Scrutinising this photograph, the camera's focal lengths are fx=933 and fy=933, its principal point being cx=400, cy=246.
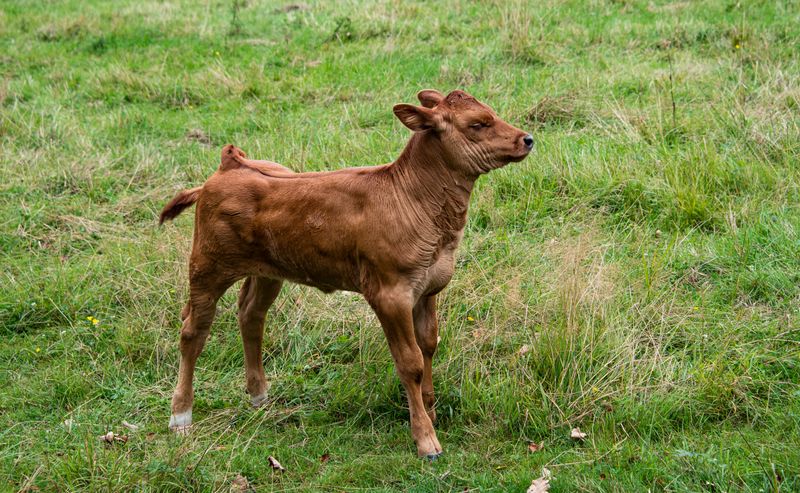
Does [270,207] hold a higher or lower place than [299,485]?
higher

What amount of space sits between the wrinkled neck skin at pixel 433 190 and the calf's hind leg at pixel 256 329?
4.06 feet

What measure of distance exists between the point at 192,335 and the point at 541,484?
2.38 metres

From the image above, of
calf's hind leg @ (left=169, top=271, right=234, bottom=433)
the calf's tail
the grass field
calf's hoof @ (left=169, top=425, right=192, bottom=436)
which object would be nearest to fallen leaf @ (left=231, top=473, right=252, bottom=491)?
the grass field

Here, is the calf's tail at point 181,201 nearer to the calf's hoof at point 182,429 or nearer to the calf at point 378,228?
the calf at point 378,228

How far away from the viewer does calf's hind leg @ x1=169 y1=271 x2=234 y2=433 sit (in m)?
5.75

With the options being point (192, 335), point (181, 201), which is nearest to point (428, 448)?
point (192, 335)

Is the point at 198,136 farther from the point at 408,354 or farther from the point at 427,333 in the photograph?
the point at 408,354

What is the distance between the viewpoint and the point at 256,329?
6031mm

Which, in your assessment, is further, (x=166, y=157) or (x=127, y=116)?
(x=127, y=116)

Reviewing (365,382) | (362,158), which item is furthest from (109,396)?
(362,158)

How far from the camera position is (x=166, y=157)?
Result: 9641 mm

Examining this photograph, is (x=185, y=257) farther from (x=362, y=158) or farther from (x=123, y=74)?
(x=123, y=74)

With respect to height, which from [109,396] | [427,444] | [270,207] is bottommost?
[109,396]

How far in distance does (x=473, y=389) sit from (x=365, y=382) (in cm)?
74
